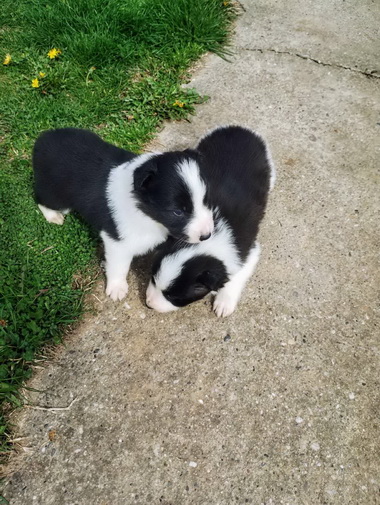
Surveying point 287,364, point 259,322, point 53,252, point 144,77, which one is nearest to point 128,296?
point 53,252

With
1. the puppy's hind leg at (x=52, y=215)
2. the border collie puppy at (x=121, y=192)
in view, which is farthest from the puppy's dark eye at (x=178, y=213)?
the puppy's hind leg at (x=52, y=215)

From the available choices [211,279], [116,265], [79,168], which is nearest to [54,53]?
[79,168]

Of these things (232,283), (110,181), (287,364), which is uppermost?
(110,181)

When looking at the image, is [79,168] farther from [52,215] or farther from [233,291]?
[233,291]

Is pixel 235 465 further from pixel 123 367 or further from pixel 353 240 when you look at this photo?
pixel 353 240

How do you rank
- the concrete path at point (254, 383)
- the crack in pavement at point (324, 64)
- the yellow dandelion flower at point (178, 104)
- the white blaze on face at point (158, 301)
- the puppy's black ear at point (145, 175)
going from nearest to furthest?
the concrete path at point (254, 383) → the puppy's black ear at point (145, 175) → the white blaze on face at point (158, 301) → the yellow dandelion flower at point (178, 104) → the crack in pavement at point (324, 64)

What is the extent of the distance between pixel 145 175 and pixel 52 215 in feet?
4.32

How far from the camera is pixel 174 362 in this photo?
3.03 m

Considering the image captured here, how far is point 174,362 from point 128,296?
2.19ft

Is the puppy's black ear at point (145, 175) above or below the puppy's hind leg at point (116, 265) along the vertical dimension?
above

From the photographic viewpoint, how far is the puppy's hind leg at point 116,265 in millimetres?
3129

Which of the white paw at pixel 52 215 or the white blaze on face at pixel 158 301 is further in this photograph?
the white paw at pixel 52 215

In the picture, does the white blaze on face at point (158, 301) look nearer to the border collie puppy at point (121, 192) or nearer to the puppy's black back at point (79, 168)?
the border collie puppy at point (121, 192)

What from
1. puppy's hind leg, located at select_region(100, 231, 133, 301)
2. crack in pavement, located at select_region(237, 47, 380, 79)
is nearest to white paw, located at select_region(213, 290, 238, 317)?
puppy's hind leg, located at select_region(100, 231, 133, 301)
